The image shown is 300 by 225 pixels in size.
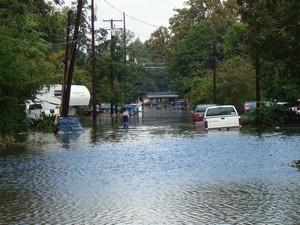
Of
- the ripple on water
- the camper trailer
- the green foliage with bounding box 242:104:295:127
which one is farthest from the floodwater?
the camper trailer

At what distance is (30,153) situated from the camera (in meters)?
23.6

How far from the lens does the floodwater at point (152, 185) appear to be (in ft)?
34.1

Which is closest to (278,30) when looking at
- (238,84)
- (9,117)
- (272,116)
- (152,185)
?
→ (152,185)

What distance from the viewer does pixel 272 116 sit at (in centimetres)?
4175

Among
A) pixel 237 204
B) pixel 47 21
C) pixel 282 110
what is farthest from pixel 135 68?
pixel 237 204

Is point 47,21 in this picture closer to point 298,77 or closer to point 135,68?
point 298,77

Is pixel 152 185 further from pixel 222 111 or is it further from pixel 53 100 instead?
pixel 53 100

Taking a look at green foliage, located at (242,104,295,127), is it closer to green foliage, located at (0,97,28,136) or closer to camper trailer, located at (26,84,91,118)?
green foliage, located at (0,97,28,136)

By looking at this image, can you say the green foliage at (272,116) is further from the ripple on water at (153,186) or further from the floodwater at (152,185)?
the ripple on water at (153,186)

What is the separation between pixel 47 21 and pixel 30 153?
8.02 meters

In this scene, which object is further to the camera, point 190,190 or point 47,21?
point 47,21

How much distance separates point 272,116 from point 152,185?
28863 mm

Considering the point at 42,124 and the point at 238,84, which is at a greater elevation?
the point at 238,84

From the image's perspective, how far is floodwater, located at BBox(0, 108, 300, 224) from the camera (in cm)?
1038
